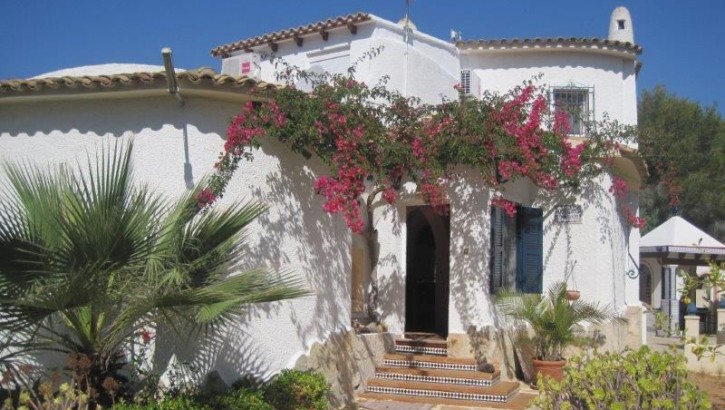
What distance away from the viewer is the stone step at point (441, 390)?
1145cm

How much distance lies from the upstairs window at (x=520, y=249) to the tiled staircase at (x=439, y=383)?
1880 mm

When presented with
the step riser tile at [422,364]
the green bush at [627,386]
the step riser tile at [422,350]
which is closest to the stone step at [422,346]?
the step riser tile at [422,350]

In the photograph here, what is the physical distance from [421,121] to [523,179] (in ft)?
12.6

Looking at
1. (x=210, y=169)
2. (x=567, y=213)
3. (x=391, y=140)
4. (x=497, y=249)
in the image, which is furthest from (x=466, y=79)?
(x=210, y=169)

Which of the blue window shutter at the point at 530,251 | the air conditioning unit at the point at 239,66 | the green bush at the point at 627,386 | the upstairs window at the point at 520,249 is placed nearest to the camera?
the green bush at the point at 627,386

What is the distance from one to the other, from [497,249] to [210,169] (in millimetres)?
6190

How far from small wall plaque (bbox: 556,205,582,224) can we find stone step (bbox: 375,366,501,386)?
4329mm

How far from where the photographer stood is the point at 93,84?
8883mm

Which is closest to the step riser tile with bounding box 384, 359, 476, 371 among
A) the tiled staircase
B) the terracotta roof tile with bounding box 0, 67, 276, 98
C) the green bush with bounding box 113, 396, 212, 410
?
the tiled staircase

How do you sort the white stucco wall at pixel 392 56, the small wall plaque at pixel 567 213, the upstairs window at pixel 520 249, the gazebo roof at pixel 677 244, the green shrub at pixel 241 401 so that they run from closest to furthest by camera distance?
the green shrub at pixel 241 401 → the upstairs window at pixel 520 249 → the small wall plaque at pixel 567 213 → the white stucco wall at pixel 392 56 → the gazebo roof at pixel 677 244

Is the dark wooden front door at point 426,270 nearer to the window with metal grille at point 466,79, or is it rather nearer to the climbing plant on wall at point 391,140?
the climbing plant on wall at point 391,140

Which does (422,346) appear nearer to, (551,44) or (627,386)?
(627,386)

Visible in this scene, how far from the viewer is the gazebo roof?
22750 mm

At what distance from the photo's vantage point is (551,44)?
18.6m
